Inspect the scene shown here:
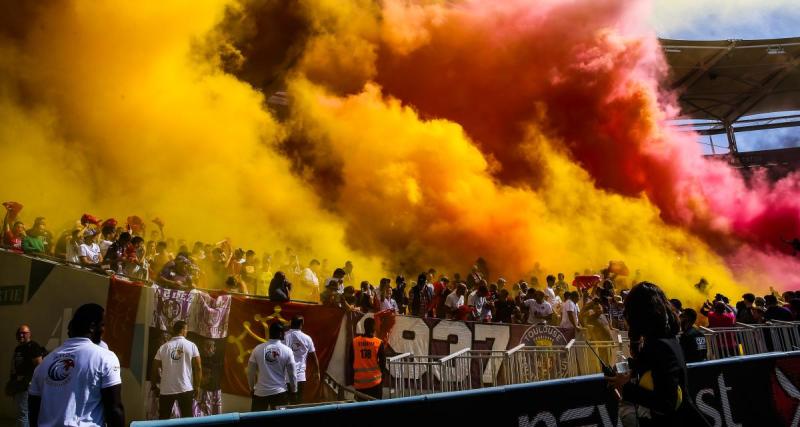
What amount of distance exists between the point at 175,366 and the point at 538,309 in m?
6.10

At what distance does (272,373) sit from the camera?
5.46m

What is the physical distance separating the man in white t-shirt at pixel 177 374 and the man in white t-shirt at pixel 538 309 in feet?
19.1

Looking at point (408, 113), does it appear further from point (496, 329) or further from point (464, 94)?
point (496, 329)

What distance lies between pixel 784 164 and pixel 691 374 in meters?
28.3

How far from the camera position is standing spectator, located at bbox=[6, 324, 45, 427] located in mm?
5352

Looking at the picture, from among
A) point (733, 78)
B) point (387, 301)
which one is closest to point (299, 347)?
point (387, 301)

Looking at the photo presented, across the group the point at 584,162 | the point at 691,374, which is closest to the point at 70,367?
the point at 691,374

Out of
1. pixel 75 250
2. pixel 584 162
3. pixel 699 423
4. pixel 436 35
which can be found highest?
pixel 436 35

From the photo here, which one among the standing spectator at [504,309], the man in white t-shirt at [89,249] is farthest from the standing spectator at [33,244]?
the standing spectator at [504,309]

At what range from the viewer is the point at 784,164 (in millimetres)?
26766

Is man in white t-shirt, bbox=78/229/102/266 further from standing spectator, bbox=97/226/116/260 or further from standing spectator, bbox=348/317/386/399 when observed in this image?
standing spectator, bbox=348/317/386/399

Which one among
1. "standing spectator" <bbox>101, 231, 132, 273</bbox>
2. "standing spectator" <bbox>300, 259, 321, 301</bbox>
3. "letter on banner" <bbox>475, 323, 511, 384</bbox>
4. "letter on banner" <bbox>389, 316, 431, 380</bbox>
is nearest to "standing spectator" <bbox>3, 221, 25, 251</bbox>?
"standing spectator" <bbox>101, 231, 132, 273</bbox>

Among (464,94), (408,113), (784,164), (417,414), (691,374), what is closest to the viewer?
(417,414)

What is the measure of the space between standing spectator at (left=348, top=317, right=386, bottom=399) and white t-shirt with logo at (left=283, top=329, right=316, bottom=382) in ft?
1.68
